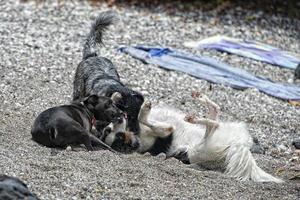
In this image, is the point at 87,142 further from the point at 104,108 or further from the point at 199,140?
the point at 199,140

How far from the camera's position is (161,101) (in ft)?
34.7

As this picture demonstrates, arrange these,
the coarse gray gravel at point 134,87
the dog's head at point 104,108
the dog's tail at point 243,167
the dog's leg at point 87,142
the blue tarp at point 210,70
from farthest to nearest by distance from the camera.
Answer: the blue tarp at point 210,70, the dog's head at point 104,108, the dog's leg at point 87,142, the dog's tail at point 243,167, the coarse gray gravel at point 134,87

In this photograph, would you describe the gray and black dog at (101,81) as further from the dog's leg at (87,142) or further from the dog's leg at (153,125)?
the dog's leg at (87,142)

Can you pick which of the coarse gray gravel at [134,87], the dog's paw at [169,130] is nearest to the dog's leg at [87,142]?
the coarse gray gravel at [134,87]

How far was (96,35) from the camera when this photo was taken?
10.2 meters

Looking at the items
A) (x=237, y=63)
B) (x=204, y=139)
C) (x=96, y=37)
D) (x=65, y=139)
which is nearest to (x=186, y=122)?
(x=204, y=139)

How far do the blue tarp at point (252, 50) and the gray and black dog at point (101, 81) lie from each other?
3780mm

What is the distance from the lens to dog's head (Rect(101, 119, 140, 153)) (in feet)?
27.3

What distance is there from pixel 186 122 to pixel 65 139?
1.36 m

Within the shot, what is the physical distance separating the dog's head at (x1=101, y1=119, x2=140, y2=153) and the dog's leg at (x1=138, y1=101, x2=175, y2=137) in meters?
0.19

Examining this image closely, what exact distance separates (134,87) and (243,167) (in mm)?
3398

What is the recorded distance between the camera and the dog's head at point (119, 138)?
834 centimetres

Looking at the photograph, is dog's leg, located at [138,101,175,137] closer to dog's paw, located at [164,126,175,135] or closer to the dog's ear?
dog's paw, located at [164,126,175,135]

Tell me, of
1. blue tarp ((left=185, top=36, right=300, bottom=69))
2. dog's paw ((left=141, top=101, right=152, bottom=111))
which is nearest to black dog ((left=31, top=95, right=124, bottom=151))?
dog's paw ((left=141, top=101, right=152, bottom=111))
